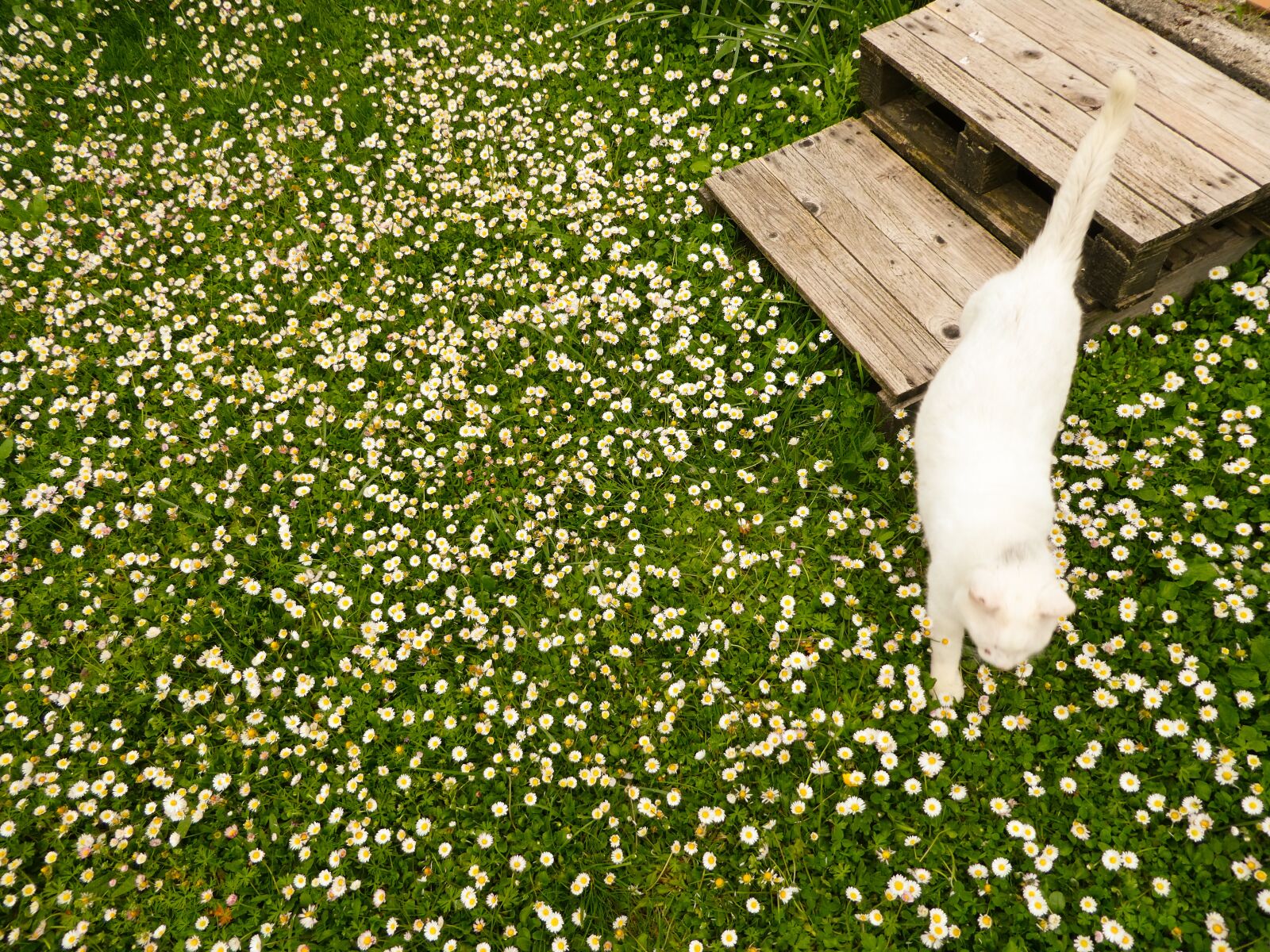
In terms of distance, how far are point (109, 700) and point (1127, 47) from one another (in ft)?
20.7

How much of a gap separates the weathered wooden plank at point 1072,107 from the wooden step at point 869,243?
0.62 metres

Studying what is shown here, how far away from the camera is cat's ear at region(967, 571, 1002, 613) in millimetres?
2410

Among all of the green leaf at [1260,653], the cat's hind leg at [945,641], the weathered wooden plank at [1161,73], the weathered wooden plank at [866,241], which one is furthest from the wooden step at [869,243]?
the green leaf at [1260,653]

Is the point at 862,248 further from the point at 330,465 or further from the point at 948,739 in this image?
the point at 330,465

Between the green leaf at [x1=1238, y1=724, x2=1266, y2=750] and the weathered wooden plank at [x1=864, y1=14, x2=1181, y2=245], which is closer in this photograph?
the green leaf at [x1=1238, y1=724, x2=1266, y2=750]

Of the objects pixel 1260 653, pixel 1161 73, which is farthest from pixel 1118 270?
pixel 1260 653

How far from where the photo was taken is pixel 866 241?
4246 millimetres

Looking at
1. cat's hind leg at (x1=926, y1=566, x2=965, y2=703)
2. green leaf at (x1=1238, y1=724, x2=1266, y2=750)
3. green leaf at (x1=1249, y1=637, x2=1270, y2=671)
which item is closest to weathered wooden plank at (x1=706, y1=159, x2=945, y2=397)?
cat's hind leg at (x1=926, y1=566, x2=965, y2=703)

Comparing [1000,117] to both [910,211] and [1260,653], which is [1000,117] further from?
[1260,653]

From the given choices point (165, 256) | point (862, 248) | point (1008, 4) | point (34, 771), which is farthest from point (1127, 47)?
point (34, 771)

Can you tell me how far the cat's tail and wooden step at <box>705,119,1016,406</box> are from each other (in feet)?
2.61

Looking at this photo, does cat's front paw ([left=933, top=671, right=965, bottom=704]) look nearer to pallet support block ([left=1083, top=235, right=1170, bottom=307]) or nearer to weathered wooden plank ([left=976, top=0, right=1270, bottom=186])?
pallet support block ([left=1083, top=235, right=1170, bottom=307])

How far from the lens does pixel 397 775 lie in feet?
10.6

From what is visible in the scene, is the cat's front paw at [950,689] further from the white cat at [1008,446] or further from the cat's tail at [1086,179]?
the cat's tail at [1086,179]
